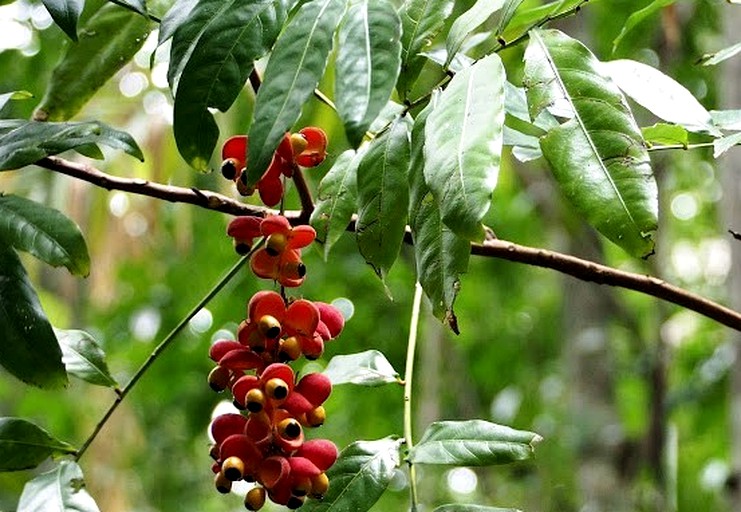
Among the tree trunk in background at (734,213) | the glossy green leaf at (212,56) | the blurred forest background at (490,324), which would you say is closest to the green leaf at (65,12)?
the glossy green leaf at (212,56)

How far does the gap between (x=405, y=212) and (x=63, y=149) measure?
0.57 feet

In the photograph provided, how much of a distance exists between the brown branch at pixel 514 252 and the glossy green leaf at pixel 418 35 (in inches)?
5.0

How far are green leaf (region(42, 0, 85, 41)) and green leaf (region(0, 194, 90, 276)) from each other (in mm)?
98

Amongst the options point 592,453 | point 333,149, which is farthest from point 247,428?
point 333,149

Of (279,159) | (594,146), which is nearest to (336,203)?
(279,159)

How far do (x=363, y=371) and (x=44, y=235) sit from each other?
0.19 meters

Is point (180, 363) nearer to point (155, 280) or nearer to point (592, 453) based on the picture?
point (155, 280)

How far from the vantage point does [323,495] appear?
1.64ft

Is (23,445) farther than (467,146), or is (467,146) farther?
(23,445)

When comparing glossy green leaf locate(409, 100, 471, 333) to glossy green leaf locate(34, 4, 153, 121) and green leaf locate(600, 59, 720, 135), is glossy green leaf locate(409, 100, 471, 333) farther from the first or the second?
glossy green leaf locate(34, 4, 153, 121)

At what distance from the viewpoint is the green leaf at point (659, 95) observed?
0.48 m

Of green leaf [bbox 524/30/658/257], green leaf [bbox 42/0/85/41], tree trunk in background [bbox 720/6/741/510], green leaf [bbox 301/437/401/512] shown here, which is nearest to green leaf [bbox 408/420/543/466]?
green leaf [bbox 301/437/401/512]

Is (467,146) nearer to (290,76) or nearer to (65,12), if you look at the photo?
(290,76)

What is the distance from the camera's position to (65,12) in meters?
0.48
